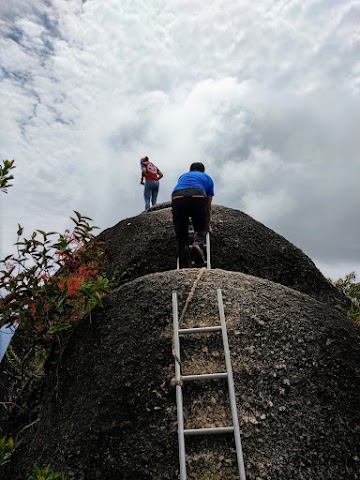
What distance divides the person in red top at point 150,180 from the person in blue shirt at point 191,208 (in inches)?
274

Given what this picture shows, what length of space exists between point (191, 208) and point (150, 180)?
308 inches

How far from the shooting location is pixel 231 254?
1034 cm

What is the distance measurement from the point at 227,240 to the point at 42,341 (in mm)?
6019

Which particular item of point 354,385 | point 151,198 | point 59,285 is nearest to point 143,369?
point 59,285

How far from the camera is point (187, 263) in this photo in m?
8.55

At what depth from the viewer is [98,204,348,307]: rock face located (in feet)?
33.2

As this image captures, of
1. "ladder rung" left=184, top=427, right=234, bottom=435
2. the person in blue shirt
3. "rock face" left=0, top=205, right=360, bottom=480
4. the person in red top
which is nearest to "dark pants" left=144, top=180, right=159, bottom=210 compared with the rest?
the person in red top

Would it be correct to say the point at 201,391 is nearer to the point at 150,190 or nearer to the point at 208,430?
the point at 208,430

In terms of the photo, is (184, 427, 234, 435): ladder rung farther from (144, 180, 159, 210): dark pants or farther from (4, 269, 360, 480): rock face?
(144, 180, 159, 210): dark pants

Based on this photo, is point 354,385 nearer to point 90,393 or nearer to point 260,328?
point 260,328

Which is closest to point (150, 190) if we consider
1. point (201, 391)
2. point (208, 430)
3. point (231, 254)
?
point (231, 254)

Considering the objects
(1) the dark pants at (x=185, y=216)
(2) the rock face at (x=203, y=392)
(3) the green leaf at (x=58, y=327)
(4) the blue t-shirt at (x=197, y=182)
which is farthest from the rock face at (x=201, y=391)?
(4) the blue t-shirt at (x=197, y=182)

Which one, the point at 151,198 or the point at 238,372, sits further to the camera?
the point at 151,198

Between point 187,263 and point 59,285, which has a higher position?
→ point 187,263
